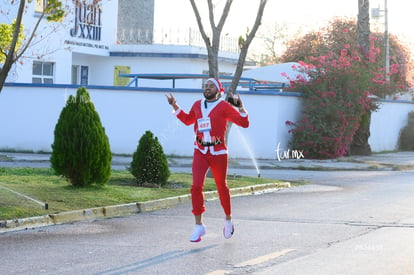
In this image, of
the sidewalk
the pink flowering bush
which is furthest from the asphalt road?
the pink flowering bush

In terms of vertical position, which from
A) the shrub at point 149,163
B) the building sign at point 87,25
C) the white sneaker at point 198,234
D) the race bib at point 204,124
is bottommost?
the white sneaker at point 198,234

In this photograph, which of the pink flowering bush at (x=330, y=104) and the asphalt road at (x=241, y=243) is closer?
the asphalt road at (x=241, y=243)

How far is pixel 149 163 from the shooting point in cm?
1706

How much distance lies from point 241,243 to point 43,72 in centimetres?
2613

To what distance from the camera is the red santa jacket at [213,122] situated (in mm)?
10945

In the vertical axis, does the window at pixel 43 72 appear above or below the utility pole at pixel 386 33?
below

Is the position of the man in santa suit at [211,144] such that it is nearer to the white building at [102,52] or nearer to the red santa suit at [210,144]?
the red santa suit at [210,144]

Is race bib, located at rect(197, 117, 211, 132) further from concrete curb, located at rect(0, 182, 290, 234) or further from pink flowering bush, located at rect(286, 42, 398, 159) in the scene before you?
pink flowering bush, located at rect(286, 42, 398, 159)

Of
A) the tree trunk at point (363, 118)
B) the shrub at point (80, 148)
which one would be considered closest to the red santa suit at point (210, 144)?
the shrub at point (80, 148)

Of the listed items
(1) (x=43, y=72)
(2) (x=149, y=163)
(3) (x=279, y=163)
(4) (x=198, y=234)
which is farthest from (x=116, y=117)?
(4) (x=198, y=234)

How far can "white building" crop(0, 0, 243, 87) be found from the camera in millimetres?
34219

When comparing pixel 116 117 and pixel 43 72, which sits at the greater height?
pixel 43 72

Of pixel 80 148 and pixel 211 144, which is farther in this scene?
pixel 80 148

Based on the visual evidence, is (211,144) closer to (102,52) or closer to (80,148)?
(80,148)
